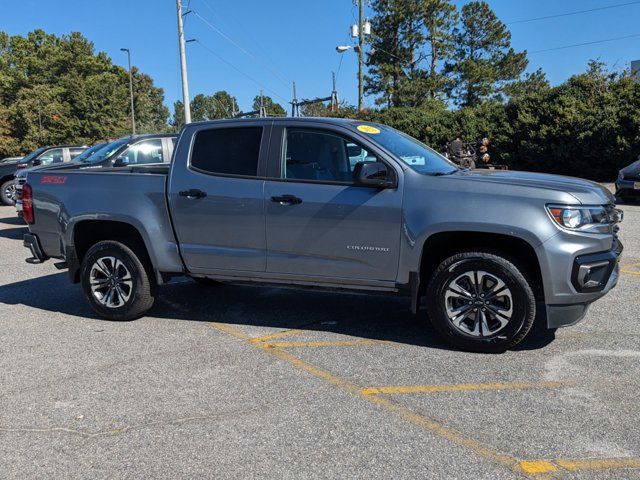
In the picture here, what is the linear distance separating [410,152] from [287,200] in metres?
1.19

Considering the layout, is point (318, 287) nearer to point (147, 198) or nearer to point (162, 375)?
point (162, 375)

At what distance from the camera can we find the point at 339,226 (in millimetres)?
4617

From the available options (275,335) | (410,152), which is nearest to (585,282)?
(410,152)

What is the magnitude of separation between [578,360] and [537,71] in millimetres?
56418

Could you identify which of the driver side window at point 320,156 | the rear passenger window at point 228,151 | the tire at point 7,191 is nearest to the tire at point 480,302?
the driver side window at point 320,156

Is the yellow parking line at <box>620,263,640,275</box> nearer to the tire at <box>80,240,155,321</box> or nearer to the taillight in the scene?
the tire at <box>80,240,155,321</box>

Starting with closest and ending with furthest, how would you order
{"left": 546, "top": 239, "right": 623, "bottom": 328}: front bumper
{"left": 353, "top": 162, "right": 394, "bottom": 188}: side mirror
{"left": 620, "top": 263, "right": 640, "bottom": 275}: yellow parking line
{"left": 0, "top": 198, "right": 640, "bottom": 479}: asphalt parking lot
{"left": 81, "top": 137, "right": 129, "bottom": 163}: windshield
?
{"left": 0, "top": 198, "right": 640, "bottom": 479}: asphalt parking lot, {"left": 546, "top": 239, "right": 623, "bottom": 328}: front bumper, {"left": 353, "top": 162, "right": 394, "bottom": 188}: side mirror, {"left": 620, "top": 263, "right": 640, "bottom": 275}: yellow parking line, {"left": 81, "top": 137, "right": 129, "bottom": 163}: windshield

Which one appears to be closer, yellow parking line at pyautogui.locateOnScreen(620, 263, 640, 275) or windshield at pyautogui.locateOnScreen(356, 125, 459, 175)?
windshield at pyautogui.locateOnScreen(356, 125, 459, 175)

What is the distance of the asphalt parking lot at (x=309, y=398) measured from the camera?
2.98 meters

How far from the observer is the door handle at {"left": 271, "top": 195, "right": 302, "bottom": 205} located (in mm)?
4730

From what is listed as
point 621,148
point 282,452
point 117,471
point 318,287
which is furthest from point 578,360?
point 621,148

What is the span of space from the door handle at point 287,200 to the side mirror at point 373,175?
545 millimetres

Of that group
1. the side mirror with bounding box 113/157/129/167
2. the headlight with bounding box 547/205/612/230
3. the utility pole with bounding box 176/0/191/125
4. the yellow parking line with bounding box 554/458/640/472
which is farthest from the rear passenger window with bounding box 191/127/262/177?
the utility pole with bounding box 176/0/191/125

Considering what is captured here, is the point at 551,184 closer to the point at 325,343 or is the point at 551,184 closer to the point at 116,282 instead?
the point at 325,343
